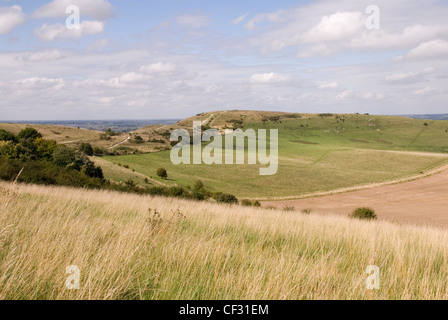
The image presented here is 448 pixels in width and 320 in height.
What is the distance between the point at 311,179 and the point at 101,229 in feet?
208

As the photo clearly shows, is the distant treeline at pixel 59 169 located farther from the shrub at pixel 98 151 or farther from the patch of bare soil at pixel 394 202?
the shrub at pixel 98 151

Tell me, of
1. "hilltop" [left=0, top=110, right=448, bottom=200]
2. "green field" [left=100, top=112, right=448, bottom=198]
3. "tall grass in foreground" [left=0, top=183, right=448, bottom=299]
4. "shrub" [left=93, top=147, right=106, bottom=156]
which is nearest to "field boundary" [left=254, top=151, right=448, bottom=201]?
"hilltop" [left=0, top=110, right=448, bottom=200]

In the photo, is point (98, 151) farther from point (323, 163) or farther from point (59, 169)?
point (323, 163)

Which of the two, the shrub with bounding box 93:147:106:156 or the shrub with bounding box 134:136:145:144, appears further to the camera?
the shrub with bounding box 134:136:145:144

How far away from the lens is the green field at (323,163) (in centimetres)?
6016

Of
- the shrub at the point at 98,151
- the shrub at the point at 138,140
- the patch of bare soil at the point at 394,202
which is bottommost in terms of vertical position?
the patch of bare soil at the point at 394,202

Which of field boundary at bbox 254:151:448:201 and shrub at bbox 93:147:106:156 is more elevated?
shrub at bbox 93:147:106:156

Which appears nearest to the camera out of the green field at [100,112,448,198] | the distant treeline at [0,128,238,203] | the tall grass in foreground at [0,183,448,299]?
the tall grass in foreground at [0,183,448,299]

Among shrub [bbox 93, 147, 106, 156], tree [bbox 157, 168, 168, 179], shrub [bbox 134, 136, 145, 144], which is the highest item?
shrub [bbox 134, 136, 145, 144]

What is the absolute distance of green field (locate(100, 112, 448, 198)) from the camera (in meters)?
60.2

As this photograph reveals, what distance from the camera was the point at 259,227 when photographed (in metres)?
6.92

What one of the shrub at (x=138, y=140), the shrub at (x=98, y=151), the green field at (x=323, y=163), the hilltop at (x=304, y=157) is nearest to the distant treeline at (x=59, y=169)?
the hilltop at (x=304, y=157)

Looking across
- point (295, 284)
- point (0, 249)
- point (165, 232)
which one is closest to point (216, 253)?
point (295, 284)

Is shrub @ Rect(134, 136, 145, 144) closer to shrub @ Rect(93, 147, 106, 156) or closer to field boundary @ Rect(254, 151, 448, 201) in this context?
shrub @ Rect(93, 147, 106, 156)
